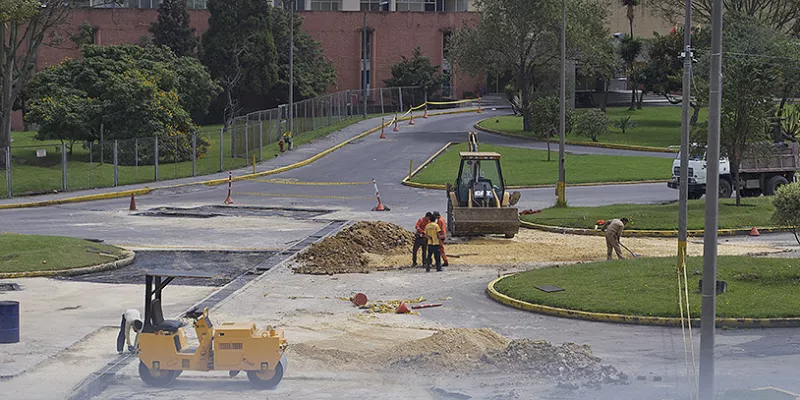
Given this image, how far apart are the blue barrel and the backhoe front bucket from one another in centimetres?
1535

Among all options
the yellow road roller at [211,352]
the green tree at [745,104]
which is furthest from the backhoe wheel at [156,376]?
the green tree at [745,104]

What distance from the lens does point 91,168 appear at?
46375 millimetres

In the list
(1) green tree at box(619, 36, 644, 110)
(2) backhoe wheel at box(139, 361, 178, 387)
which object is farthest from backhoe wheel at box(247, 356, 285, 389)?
(1) green tree at box(619, 36, 644, 110)

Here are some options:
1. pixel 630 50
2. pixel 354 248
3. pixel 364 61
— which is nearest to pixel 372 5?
pixel 364 61

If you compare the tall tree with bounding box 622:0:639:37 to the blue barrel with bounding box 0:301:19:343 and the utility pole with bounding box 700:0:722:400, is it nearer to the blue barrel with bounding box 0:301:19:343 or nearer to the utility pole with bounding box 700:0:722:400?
the blue barrel with bounding box 0:301:19:343

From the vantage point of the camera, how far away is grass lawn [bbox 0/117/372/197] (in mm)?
45781

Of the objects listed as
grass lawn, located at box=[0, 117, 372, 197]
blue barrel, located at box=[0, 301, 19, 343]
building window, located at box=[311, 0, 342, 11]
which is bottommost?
blue barrel, located at box=[0, 301, 19, 343]

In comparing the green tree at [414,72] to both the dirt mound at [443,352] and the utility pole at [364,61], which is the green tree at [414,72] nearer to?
the utility pole at [364,61]

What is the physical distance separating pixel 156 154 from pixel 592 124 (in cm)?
2589

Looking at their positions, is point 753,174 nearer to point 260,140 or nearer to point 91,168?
point 260,140

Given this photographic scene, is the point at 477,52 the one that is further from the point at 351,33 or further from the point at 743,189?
the point at 743,189

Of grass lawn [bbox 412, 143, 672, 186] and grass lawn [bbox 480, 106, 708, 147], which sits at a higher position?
grass lawn [bbox 480, 106, 708, 147]

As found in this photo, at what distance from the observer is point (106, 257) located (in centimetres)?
2669

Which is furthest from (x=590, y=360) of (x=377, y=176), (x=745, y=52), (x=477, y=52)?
(x=477, y=52)
